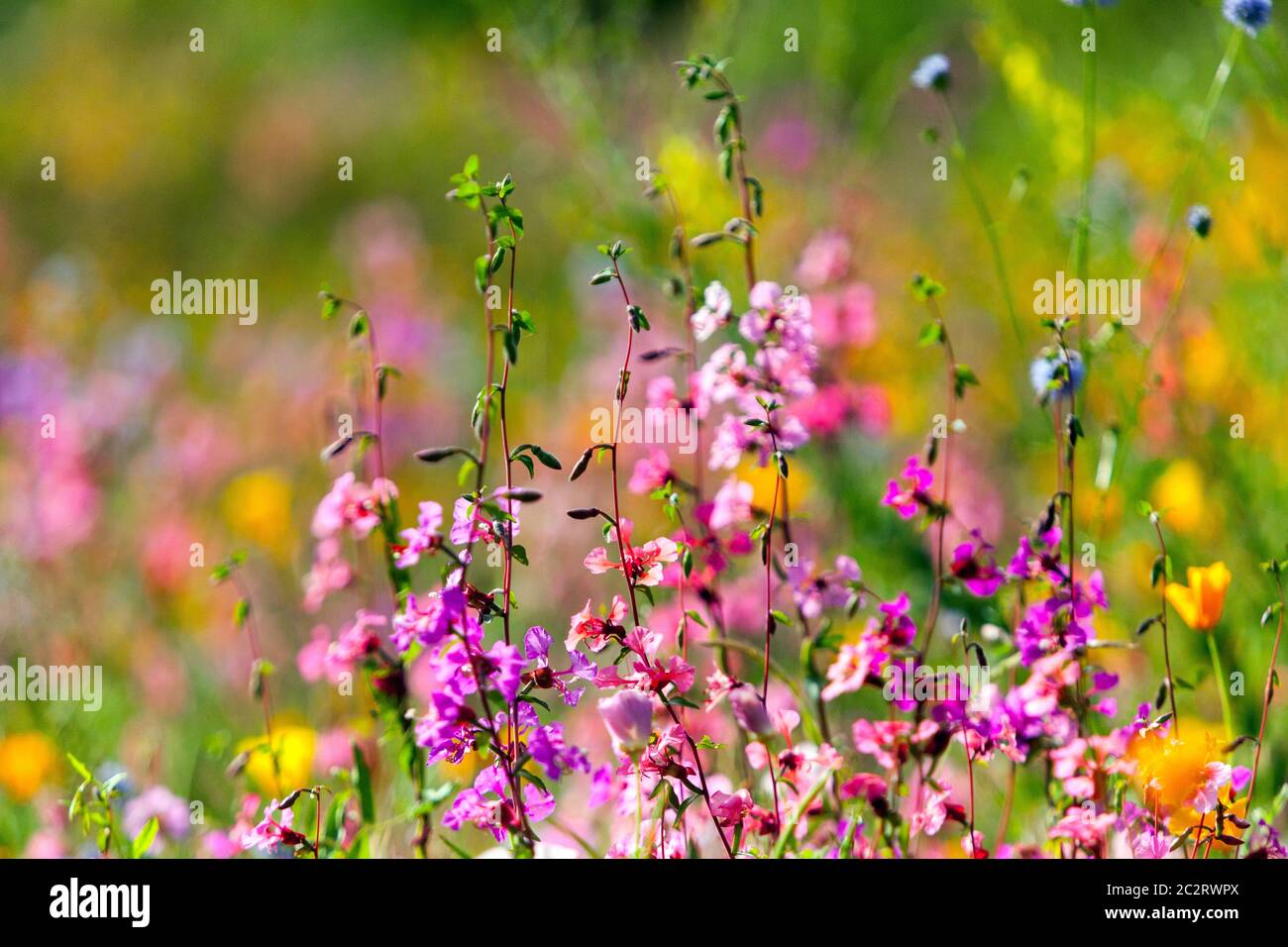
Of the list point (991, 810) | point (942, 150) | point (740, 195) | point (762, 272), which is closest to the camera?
point (991, 810)

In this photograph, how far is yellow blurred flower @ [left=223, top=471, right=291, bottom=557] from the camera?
2.65 m

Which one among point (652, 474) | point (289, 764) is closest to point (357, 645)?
point (652, 474)

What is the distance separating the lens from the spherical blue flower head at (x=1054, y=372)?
1239mm

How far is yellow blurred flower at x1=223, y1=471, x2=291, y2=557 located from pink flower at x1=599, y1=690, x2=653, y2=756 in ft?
5.59

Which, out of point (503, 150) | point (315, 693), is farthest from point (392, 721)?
point (503, 150)

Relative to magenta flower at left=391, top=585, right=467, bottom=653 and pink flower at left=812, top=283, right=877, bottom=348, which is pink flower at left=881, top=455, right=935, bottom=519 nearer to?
magenta flower at left=391, top=585, right=467, bottom=653

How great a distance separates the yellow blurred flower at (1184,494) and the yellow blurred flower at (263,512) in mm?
1684

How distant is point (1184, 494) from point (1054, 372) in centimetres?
86

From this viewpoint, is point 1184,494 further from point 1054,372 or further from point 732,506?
point 732,506

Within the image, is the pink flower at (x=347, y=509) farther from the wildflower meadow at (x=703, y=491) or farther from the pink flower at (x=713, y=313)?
the pink flower at (x=713, y=313)

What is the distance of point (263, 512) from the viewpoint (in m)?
2.64

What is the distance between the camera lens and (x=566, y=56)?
7.83ft

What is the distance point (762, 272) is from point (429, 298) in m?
→ 1.97
